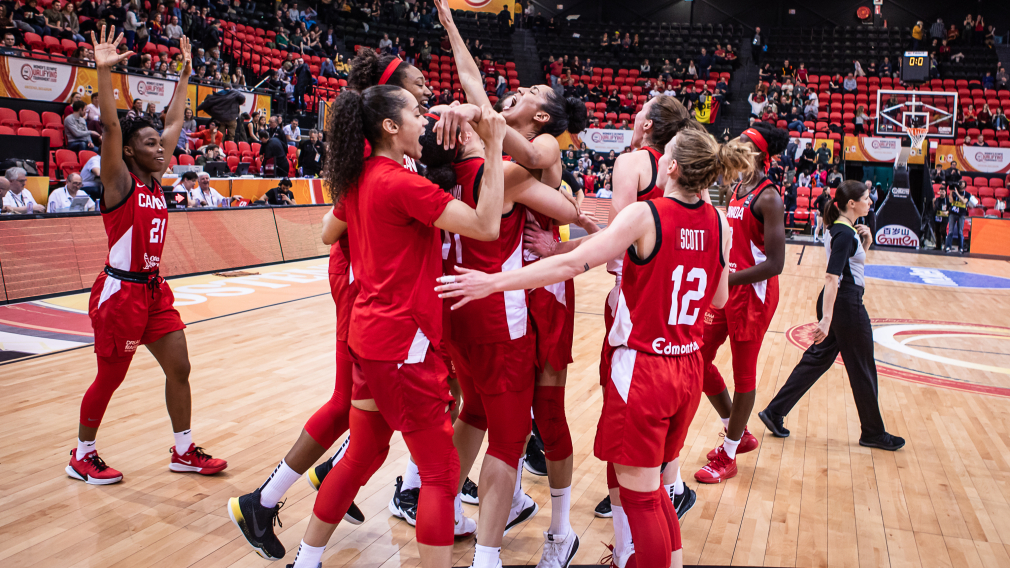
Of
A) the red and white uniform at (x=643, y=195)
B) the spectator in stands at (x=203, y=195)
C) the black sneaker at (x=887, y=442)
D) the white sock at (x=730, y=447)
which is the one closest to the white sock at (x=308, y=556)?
the red and white uniform at (x=643, y=195)

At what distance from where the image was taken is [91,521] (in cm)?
305

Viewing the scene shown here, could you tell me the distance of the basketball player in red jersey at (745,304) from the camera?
3.68 meters

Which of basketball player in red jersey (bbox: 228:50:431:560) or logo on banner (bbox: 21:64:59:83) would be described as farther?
logo on banner (bbox: 21:64:59:83)

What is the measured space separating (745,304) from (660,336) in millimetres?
1629

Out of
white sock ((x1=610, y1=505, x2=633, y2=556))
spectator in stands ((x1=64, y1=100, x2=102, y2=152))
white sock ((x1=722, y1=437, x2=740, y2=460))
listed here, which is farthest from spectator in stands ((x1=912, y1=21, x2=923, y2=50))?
white sock ((x1=610, y1=505, x2=633, y2=556))

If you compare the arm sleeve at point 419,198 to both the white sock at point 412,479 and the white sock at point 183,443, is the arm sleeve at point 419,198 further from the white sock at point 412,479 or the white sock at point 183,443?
the white sock at point 183,443

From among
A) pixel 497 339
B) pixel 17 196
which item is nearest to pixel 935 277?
pixel 497 339

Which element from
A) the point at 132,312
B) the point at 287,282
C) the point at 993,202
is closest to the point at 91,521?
the point at 132,312

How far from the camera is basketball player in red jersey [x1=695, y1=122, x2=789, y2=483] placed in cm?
368

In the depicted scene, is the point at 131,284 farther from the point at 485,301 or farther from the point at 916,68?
the point at 916,68

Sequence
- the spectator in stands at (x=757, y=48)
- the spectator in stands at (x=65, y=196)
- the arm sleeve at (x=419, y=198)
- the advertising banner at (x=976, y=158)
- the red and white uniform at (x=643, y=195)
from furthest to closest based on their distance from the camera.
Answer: the spectator in stands at (x=757, y=48), the advertising banner at (x=976, y=158), the spectator in stands at (x=65, y=196), the red and white uniform at (x=643, y=195), the arm sleeve at (x=419, y=198)

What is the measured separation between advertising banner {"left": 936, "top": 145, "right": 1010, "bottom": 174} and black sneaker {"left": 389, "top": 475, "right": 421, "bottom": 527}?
2217 centimetres

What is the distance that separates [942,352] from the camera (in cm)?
696

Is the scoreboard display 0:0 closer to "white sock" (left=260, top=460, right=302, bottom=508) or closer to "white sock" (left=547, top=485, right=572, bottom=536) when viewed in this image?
"white sock" (left=547, top=485, right=572, bottom=536)
